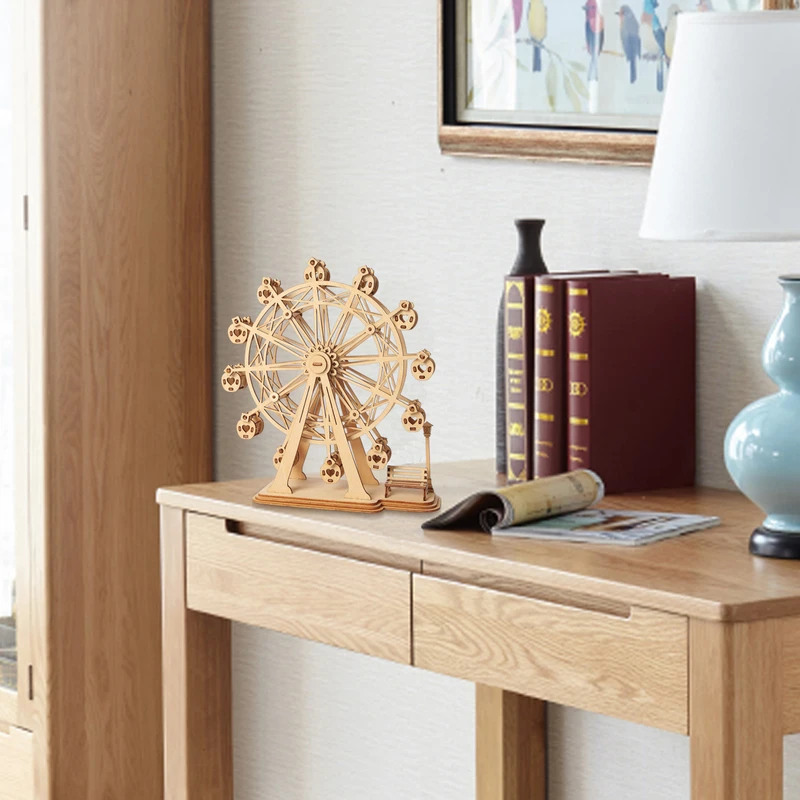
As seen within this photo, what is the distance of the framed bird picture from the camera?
78.2 inches

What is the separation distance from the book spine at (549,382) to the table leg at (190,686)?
452 mm

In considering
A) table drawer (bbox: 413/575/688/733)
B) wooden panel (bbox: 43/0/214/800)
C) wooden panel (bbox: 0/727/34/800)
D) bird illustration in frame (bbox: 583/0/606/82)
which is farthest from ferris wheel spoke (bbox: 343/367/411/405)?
wooden panel (bbox: 0/727/34/800)

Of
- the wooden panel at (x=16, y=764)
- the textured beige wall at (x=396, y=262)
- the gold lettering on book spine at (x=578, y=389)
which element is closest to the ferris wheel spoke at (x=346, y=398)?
the gold lettering on book spine at (x=578, y=389)

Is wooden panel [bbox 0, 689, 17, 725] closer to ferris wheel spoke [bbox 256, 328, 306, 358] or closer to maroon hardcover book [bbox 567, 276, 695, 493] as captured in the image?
ferris wheel spoke [bbox 256, 328, 306, 358]

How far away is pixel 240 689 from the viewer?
281 centimetres

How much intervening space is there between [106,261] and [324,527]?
1.03 m

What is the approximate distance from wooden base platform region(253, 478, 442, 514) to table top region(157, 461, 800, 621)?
1 centimetres

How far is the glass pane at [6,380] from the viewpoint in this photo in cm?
256

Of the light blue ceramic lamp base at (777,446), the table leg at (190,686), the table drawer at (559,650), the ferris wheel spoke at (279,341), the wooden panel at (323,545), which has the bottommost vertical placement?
the table leg at (190,686)

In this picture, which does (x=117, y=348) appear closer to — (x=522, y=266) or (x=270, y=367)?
(x=270, y=367)

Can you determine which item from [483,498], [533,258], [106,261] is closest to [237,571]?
[483,498]

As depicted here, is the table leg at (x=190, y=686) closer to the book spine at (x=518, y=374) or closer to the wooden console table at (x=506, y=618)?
the wooden console table at (x=506, y=618)

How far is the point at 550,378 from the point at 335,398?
248 mm

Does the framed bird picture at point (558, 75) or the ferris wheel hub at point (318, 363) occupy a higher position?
the framed bird picture at point (558, 75)
